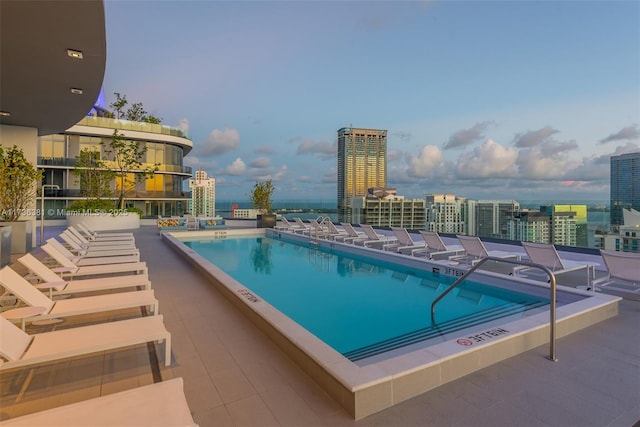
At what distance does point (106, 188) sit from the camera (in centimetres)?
1798

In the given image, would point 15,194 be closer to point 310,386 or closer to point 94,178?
point 94,178

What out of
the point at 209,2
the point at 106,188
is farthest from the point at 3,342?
the point at 106,188

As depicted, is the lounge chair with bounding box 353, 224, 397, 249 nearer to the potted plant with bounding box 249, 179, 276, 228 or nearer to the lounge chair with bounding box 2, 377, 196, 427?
the potted plant with bounding box 249, 179, 276, 228

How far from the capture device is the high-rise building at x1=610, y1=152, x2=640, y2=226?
34.0ft

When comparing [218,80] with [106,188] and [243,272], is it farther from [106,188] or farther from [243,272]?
[243,272]

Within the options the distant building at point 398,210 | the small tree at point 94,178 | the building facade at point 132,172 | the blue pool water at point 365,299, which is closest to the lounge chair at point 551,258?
the blue pool water at point 365,299

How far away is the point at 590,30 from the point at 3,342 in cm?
1640

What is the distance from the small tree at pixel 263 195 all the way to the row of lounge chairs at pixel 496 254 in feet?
17.0

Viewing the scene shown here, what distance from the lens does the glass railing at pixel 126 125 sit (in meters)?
23.5

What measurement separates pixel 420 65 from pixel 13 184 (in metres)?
17.5

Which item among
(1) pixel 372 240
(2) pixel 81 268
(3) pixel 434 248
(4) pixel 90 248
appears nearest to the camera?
(2) pixel 81 268

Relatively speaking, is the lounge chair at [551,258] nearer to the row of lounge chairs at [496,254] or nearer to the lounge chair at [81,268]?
the row of lounge chairs at [496,254]

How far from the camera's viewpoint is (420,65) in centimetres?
1841

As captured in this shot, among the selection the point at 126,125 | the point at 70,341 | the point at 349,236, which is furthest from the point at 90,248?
the point at 126,125
